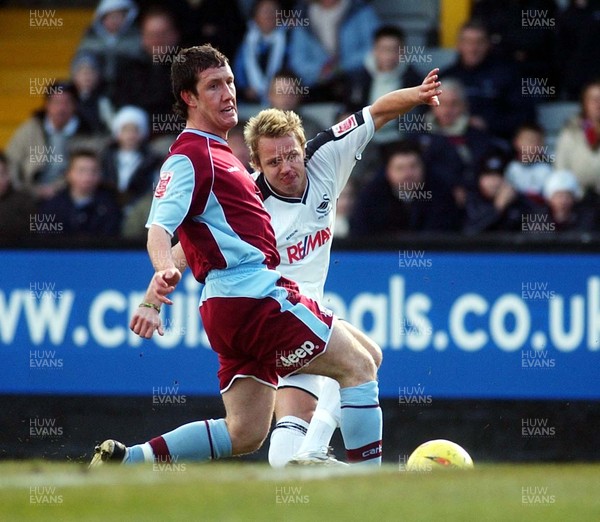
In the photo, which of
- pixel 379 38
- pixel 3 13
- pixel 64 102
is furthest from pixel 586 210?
pixel 3 13

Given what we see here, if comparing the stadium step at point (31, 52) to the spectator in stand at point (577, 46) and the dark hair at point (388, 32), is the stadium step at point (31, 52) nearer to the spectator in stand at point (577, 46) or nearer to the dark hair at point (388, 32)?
the dark hair at point (388, 32)

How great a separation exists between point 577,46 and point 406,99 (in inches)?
207

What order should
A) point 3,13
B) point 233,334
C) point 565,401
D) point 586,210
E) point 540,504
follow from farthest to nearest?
point 3,13, point 586,210, point 565,401, point 540,504, point 233,334

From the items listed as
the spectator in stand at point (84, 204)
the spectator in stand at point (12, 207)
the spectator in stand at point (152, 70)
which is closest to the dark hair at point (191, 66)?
the spectator in stand at point (84, 204)

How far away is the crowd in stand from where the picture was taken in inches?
403

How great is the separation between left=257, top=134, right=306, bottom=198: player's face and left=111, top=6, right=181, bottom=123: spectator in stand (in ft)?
15.6

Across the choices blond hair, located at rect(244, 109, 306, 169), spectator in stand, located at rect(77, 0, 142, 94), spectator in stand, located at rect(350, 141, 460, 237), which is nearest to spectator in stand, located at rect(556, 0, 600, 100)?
spectator in stand, located at rect(350, 141, 460, 237)

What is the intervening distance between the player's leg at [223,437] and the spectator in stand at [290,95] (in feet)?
16.2

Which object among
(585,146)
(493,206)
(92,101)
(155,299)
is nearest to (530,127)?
(585,146)

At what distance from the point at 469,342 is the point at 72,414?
3.10m

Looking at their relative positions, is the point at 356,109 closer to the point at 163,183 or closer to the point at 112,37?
the point at 112,37

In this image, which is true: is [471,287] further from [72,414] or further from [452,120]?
[72,414]

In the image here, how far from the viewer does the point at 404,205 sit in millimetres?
10156

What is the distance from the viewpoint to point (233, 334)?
599 centimetres
